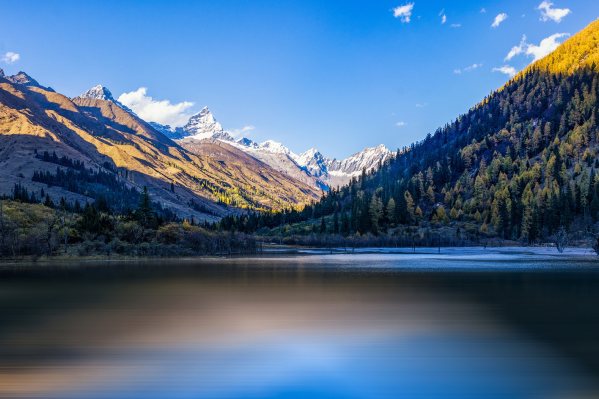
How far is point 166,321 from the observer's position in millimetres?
23594

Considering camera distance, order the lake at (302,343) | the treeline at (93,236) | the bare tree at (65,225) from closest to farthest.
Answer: the lake at (302,343) → the treeline at (93,236) → the bare tree at (65,225)

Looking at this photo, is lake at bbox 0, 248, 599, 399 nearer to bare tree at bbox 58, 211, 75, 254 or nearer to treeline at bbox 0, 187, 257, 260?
treeline at bbox 0, 187, 257, 260

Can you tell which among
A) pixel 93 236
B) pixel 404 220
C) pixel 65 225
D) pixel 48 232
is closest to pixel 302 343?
pixel 48 232

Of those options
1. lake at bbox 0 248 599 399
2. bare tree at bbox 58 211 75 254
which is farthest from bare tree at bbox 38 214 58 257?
lake at bbox 0 248 599 399

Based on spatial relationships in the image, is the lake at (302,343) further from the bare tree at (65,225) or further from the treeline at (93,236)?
the bare tree at (65,225)

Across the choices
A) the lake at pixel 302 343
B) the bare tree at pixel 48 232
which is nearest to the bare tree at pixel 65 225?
the bare tree at pixel 48 232

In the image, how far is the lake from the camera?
14117 millimetres

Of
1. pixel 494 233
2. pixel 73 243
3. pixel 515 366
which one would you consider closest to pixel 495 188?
pixel 494 233

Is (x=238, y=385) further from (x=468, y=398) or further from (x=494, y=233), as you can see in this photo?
(x=494, y=233)

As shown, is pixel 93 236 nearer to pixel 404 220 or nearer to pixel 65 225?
pixel 65 225

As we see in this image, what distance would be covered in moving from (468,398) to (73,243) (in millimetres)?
Answer: 90230

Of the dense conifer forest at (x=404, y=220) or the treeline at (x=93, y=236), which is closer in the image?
the treeline at (x=93, y=236)

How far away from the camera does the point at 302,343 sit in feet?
63.4

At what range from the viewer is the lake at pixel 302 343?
14117mm
